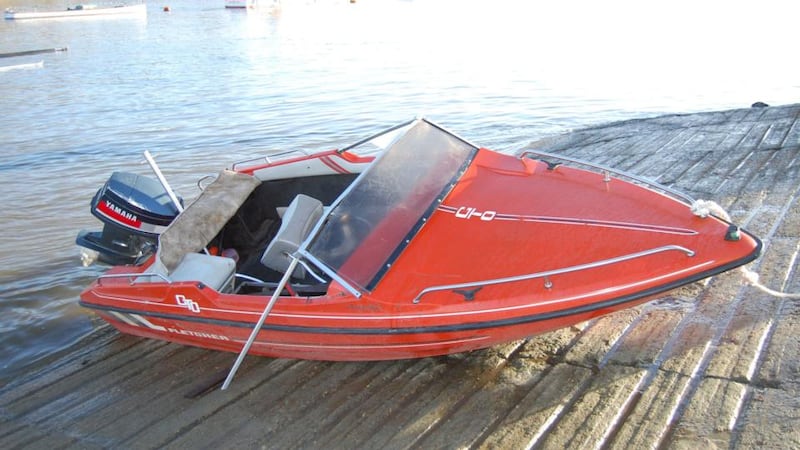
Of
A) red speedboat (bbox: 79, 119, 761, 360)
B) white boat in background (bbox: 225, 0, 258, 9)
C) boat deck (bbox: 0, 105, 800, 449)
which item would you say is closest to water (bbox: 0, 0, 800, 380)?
boat deck (bbox: 0, 105, 800, 449)

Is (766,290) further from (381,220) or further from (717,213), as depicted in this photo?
(381,220)

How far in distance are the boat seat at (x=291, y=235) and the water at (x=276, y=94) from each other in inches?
81.2

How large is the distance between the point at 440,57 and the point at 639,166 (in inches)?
627

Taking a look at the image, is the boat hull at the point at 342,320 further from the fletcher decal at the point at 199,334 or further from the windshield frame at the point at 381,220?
the windshield frame at the point at 381,220

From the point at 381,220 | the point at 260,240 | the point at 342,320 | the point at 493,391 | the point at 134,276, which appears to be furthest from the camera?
the point at 260,240

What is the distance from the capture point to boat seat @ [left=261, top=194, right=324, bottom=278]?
4.87m

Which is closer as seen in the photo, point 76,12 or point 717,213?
point 717,213

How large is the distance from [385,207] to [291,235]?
905mm

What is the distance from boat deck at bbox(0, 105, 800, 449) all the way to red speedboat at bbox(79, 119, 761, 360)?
0.22m

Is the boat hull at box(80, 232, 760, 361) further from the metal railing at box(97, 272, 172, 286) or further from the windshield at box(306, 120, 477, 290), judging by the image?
the windshield at box(306, 120, 477, 290)

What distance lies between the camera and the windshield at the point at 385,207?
4160 millimetres

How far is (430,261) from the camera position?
4098mm

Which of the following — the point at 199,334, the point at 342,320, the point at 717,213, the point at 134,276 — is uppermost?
the point at 717,213

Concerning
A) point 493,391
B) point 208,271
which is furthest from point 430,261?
point 208,271
